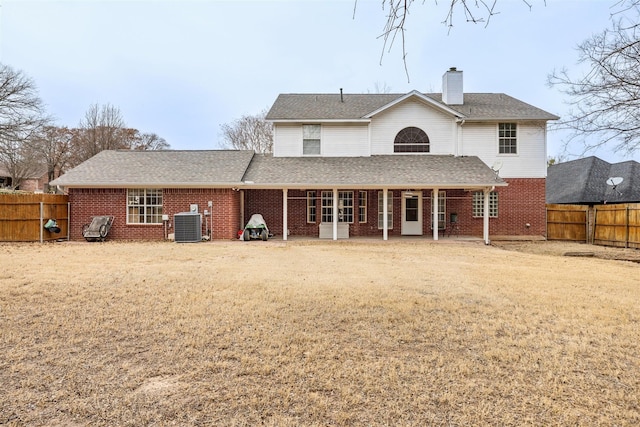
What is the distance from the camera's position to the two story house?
1653cm

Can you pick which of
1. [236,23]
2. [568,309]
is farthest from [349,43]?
[568,309]

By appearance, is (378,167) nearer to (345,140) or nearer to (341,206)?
(345,140)

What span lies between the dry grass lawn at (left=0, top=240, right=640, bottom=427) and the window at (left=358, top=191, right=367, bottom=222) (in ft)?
31.1

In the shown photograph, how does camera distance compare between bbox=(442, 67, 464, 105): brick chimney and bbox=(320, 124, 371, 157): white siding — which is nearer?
bbox=(320, 124, 371, 157): white siding

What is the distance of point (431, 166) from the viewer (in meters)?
16.8

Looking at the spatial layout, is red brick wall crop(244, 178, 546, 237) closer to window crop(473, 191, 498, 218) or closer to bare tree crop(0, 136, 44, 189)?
window crop(473, 191, 498, 218)

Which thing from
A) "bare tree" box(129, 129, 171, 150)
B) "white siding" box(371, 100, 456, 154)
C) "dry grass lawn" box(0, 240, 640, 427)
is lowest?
"dry grass lawn" box(0, 240, 640, 427)

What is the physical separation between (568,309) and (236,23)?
6.36 meters

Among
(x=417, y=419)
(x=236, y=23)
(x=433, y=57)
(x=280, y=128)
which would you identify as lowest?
(x=417, y=419)

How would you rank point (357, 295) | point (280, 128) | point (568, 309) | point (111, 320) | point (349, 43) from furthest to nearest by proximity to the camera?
point (280, 128) → point (357, 295) → point (568, 309) → point (111, 320) → point (349, 43)

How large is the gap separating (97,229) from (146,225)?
6.10ft

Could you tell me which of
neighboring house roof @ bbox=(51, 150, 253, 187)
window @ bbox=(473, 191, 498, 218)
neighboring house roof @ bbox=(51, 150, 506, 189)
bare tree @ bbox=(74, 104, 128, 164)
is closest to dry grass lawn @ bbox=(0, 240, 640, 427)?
neighboring house roof @ bbox=(51, 150, 506, 189)

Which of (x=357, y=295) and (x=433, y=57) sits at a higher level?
(x=433, y=57)

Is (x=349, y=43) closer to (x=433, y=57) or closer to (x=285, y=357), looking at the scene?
(x=433, y=57)
